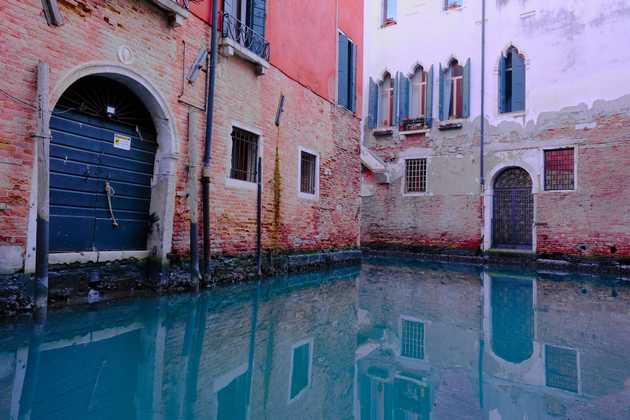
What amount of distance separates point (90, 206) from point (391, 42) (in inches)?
480

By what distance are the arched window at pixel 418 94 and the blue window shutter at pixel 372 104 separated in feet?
3.85

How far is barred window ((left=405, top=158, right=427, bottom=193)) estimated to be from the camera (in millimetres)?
13906

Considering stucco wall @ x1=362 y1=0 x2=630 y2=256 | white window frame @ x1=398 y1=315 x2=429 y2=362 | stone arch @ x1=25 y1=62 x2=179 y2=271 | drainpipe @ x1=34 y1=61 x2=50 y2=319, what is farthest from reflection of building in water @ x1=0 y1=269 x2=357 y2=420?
stucco wall @ x1=362 y1=0 x2=630 y2=256

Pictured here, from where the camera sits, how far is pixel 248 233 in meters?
6.91

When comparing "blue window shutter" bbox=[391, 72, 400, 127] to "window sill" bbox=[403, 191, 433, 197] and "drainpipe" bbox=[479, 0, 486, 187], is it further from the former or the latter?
"drainpipe" bbox=[479, 0, 486, 187]

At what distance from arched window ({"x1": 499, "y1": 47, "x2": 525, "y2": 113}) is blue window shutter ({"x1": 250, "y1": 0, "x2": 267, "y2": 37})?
326 inches

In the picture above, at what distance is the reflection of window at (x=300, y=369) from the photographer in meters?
2.71

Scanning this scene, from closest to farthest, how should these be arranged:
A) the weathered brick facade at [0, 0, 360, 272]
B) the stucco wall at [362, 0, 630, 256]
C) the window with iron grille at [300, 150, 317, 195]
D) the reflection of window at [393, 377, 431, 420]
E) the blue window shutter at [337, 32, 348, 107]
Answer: the reflection of window at [393, 377, 431, 420]
the weathered brick facade at [0, 0, 360, 272]
the window with iron grille at [300, 150, 317, 195]
the blue window shutter at [337, 32, 348, 107]
the stucco wall at [362, 0, 630, 256]

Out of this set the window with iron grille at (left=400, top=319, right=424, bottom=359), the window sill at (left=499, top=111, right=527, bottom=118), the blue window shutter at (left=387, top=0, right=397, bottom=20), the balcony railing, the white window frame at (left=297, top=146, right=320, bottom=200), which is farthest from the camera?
the blue window shutter at (left=387, top=0, right=397, bottom=20)

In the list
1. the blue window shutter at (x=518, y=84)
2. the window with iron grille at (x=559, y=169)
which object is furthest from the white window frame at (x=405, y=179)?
the window with iron grille at (x=559, y=169)

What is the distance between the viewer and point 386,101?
14.8m

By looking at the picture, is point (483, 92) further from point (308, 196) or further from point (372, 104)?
point (308, 196)

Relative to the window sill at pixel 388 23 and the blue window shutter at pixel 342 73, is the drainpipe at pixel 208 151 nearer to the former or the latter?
the blue window shutter at pixel 342 73

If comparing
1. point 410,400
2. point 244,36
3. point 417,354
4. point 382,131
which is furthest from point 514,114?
point 410,400
